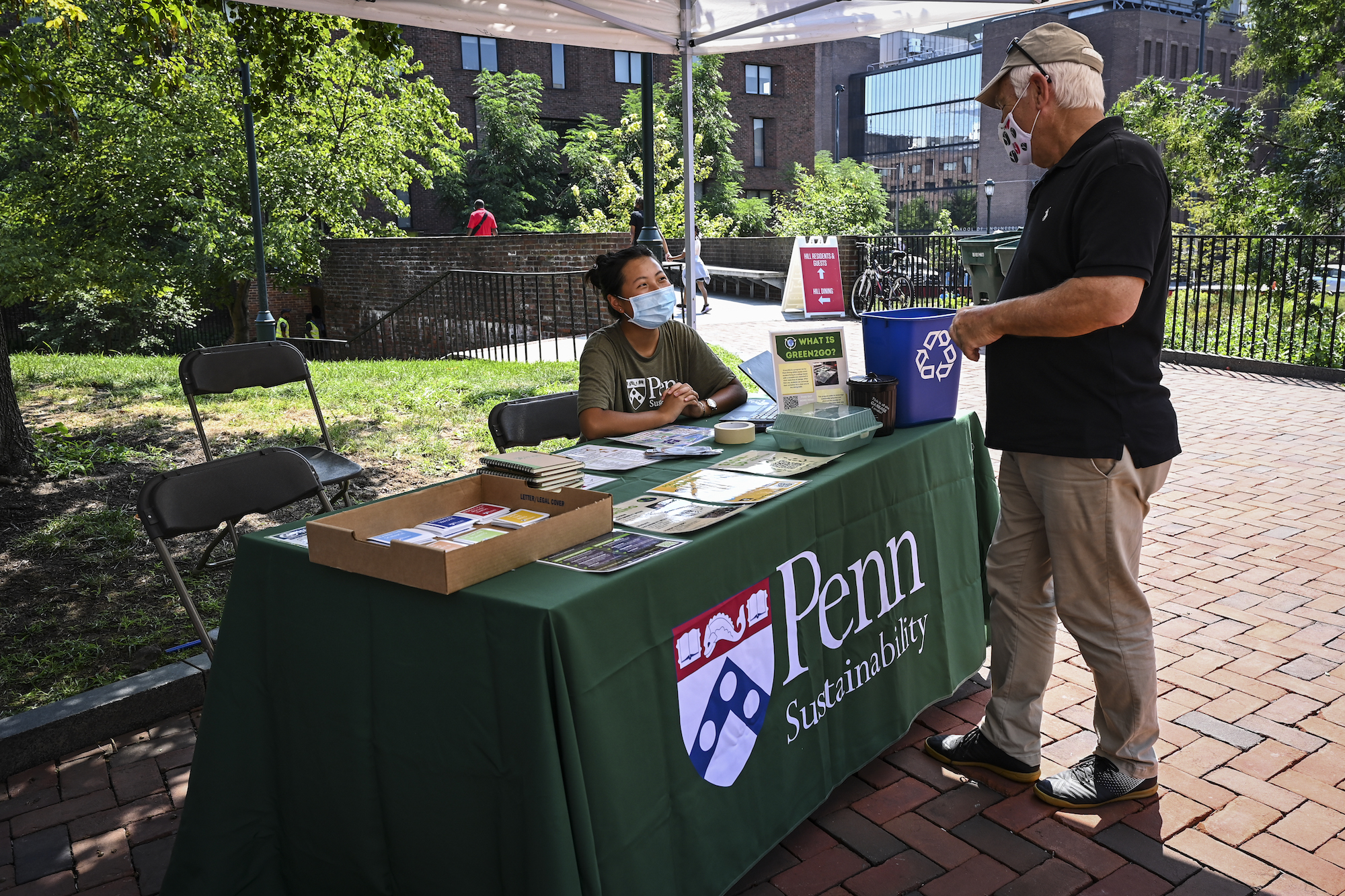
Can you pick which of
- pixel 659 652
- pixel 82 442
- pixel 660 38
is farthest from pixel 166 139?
pixel 659 652

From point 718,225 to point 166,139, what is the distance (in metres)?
16.5

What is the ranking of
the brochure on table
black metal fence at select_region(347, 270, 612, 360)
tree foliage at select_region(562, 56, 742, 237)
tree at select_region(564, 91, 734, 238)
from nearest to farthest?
the brochure on table < black metal fence at select_region(347, 270, 612, 360) < tree at select_region(564, 91, 734, 238) < tree foliage at select_region(562, 56, 742, 237)

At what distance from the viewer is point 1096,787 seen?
2.95 metres

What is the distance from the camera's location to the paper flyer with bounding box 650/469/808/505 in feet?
8.57

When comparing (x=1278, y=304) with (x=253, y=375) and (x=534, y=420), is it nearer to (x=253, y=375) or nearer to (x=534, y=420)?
(x=534, y=420)

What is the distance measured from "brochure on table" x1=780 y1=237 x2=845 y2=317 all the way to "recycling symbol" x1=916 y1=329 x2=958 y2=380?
25.1 feet

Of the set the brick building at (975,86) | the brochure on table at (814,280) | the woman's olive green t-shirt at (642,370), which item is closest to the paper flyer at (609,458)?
the woman's olive green t-shirt at (642,370)

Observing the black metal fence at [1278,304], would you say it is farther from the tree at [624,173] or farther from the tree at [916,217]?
the tree at [916,217]

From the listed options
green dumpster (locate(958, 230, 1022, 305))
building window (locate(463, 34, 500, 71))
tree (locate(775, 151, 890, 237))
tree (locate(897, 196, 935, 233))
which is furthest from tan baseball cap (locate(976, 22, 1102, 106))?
tree (locate(897, 196, 935, 233))

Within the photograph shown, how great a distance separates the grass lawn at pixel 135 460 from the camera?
13.9 ft

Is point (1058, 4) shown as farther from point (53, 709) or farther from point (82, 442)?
point (82, 442)

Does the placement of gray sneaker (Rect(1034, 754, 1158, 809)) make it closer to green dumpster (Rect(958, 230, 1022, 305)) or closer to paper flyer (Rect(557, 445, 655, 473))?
paper flyer (Rect(557, 445, 655, 473))

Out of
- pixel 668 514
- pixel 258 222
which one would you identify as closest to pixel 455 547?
pixel 668 514

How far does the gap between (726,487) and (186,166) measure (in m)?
19.6
